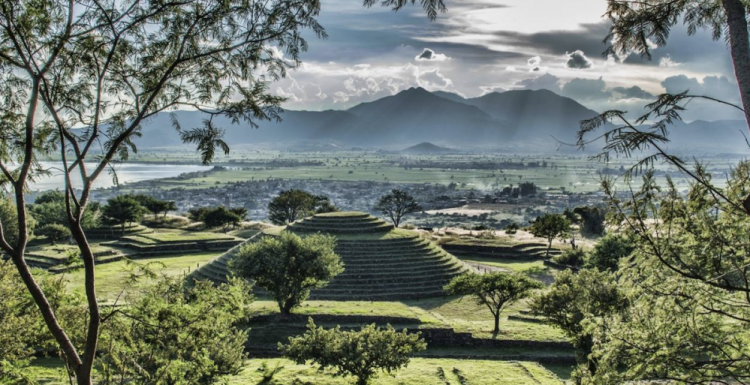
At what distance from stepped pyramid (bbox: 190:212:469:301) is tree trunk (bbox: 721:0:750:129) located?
26.1 meters

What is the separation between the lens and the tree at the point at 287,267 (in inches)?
974

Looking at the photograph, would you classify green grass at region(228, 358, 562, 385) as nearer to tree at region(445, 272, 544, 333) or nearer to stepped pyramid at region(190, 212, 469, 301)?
tree at region(445, 272, 544, 333)

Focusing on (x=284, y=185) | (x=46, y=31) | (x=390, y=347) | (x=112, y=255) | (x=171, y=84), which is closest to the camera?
(x=46, y=31)

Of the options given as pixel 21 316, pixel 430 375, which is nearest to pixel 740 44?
pixel 430 375

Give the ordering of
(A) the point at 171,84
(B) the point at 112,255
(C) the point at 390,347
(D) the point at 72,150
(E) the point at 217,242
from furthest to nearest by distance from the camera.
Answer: (E) the point at 217,242, (B) the point at 112,255, (C) the point at 390,347, (A) the point at 171,84, (D) the point at 72,150

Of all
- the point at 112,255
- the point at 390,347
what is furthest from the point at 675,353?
the point at 112,255

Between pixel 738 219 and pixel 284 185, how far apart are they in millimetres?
157103

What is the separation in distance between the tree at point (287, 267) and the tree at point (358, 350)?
9042mm

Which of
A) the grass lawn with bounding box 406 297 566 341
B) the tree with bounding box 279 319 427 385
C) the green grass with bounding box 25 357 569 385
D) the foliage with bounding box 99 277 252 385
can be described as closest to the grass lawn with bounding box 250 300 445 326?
the grass lawn with bounding box 406 297 566 341

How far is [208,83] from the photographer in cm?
930

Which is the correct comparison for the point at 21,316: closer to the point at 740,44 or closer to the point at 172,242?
the point at 740,44

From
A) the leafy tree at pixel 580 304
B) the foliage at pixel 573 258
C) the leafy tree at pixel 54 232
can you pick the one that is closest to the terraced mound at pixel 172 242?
the leafy tree at pixel 54 232

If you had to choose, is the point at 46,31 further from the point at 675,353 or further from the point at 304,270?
the point at 304,270

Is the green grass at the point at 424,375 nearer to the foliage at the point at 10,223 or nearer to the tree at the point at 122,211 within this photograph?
the foliage at the point at 10,223
